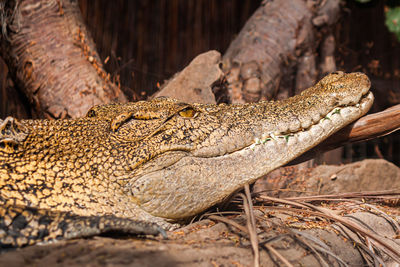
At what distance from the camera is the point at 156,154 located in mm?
1957

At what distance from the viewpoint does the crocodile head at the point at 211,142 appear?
195cm

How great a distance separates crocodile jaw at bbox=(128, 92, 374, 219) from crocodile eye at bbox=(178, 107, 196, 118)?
25 cm

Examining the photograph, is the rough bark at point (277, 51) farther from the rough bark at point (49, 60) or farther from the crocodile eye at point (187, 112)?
the crocodile eye at point (187, 112)

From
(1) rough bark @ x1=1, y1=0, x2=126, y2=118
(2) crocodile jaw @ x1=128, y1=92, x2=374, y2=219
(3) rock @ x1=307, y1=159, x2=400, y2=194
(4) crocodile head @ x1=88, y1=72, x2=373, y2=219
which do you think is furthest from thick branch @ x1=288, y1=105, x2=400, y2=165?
(1) rough bark @ x1=1, y1=0, x2=126, y2=118

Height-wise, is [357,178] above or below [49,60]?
below

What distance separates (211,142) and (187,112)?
0.24m

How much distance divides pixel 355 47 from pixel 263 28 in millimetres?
3370

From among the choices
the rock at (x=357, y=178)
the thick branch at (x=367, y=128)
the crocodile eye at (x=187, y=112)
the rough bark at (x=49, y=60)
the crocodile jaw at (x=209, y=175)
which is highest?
the rough bark at (x=49, y=60)

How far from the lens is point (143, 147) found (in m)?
1.97

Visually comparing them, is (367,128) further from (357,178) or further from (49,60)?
(49,60)

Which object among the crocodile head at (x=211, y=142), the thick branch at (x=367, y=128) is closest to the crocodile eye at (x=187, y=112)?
the crocodile head at (x=211, y=142)

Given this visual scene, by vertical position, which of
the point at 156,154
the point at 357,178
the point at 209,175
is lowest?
the point at 357,178

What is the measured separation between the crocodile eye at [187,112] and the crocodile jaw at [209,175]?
0.25 meters

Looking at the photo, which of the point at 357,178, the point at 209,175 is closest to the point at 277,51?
the point at 357,178
